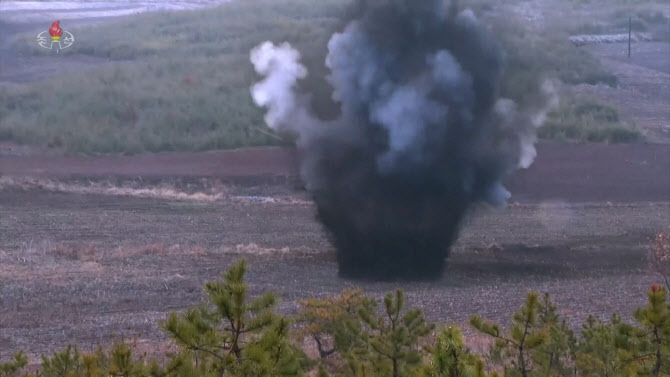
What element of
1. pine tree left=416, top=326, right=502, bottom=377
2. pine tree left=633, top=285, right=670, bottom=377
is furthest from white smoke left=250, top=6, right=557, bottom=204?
pine tree left=416, top=326, right=502, bottom=377

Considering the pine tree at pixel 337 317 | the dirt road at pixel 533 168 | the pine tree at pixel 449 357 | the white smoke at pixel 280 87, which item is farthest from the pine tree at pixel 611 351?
the dirt road at pixel 533 168

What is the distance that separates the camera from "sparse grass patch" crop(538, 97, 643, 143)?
42188 millimetres

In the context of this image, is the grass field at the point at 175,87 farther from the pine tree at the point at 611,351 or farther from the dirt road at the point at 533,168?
the pine tree at the point at 611,351

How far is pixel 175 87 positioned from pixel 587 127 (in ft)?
68.9

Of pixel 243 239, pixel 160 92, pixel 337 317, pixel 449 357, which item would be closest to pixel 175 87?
pixel 160 92

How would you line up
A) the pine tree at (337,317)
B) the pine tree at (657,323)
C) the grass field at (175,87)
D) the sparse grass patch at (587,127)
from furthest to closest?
the sparse grass patch at (587,127)
the grass field at (175,87)
the pine tree at (337,317)
the pine tree at (657,323)

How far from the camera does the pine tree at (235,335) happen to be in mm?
6363

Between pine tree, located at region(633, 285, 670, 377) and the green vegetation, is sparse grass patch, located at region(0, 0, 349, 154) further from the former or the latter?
pine tree, located at region(633, 285, 670, 377)

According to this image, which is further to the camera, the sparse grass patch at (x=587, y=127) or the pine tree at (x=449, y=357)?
the sparse grass patch at (x=587, y=127)

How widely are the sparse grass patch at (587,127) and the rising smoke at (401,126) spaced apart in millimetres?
22285


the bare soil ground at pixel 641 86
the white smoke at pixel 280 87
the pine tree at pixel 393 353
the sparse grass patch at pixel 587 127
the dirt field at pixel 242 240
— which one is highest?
the bare soil ground at pixel 641 86

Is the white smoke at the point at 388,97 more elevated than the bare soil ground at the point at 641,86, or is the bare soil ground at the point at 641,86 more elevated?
the bare soil ground at the point at 641,86

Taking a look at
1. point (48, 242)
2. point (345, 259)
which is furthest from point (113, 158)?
point (345, 259)

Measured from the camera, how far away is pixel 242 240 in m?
25.3
